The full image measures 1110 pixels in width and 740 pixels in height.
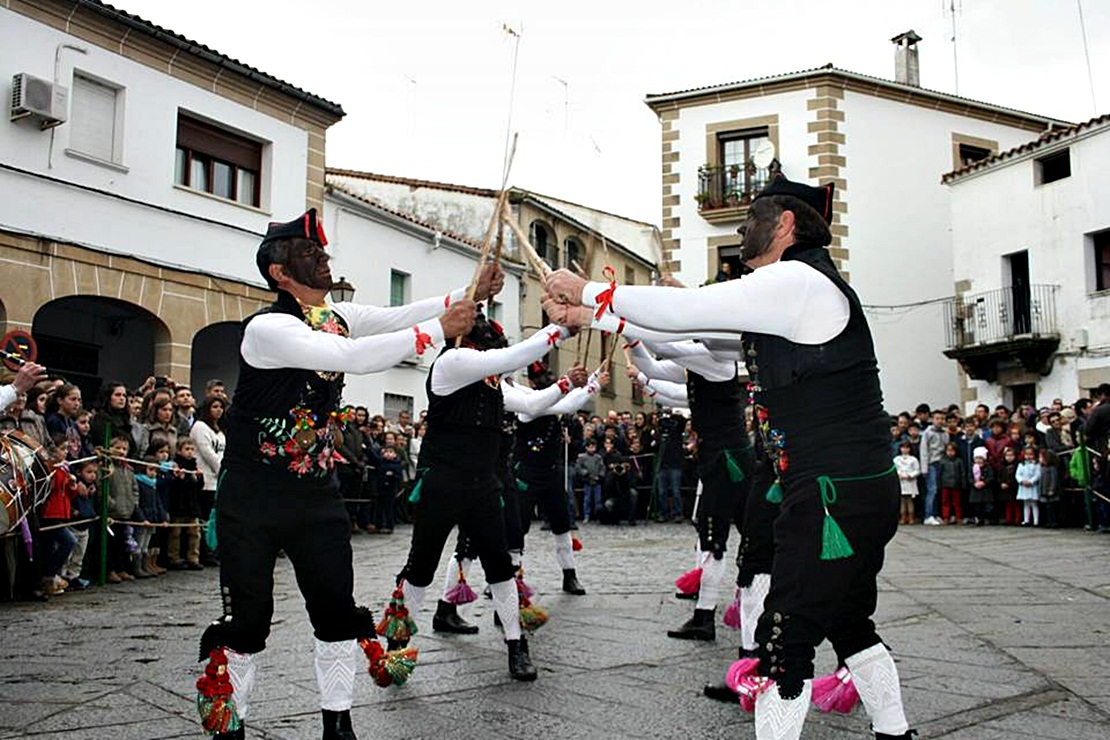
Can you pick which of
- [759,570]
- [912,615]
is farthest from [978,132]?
[759,570]

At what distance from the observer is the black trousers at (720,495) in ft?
22.2

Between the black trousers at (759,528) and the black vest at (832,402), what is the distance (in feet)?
5.56

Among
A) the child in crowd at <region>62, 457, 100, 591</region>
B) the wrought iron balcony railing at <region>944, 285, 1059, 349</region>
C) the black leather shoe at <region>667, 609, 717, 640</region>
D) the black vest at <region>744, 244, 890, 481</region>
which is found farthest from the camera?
the wrought iron balcony railing at <region>944, 285, 1059, 349</region>

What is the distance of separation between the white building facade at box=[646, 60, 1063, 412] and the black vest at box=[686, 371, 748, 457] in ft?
65.4

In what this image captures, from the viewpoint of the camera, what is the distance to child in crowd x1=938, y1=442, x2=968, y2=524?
17.3 metres

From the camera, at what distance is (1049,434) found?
1634 cm

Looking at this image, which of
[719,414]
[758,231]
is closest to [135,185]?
[719,414]

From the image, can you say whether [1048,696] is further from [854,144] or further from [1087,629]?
[854,144]

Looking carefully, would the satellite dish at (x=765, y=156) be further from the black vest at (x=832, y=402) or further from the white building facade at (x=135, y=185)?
the black vest at (x=832, y=402)

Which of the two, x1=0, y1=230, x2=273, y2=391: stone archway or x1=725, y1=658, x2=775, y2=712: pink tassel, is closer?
x1=725, y1=658, x2=775, y2=712: pink tassel

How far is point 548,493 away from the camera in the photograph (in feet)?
30.3

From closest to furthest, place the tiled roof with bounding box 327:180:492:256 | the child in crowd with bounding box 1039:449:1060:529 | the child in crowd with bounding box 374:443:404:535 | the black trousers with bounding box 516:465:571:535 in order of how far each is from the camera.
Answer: the black trousers with bounding box 516:465:571:535, the child in crowd with bounding box 1039:449:1060:529, the child in crowd with bounding box 374:443:404:535, the tiled roof with bounding box 327:180:492:256

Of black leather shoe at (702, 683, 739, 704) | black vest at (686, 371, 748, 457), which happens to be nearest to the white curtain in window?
black vest at (686, 371, 748, 457)

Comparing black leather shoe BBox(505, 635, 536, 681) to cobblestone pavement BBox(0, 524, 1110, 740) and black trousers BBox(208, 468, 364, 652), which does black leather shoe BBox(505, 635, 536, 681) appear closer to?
cobblestone pavement BBox(0, 524, 1110, 740)
